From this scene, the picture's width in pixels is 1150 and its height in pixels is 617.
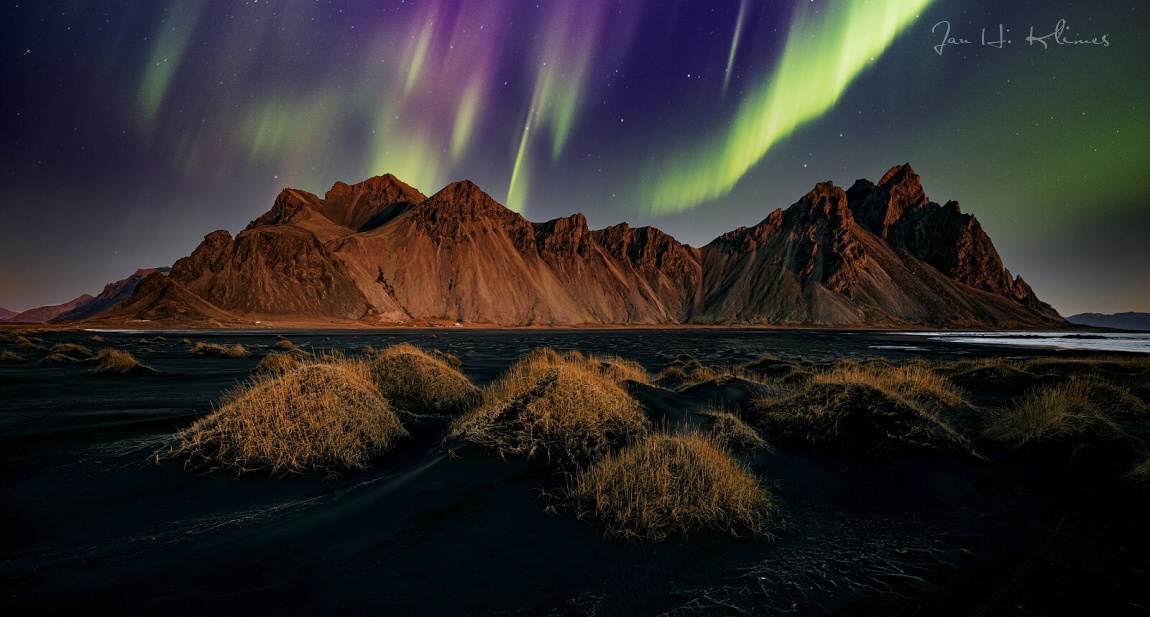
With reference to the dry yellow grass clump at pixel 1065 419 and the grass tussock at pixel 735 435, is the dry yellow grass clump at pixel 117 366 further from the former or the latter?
the dry yellow grass clump at pixel 1065 419

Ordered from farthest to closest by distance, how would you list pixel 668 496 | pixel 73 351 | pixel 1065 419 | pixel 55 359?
pixel 73 351 < pixel 55 359 < pixel 1065 419 < pixel 668 496

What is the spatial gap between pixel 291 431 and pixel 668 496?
18.0ft

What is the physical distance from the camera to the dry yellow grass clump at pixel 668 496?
15.2 ft

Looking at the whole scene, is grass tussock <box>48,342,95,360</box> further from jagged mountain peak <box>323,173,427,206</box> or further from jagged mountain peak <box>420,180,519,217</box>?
jagged mountain peak <box>323,173,427,206</box>

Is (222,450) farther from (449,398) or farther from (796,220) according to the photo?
(796,220)

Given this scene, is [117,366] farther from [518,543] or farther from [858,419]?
[858,419]

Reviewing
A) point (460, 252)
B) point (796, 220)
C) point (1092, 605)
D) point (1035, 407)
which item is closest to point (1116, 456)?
point (1035, 407)

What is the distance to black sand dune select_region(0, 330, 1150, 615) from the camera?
135 inches

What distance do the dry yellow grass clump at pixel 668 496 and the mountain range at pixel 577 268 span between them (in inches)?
3170

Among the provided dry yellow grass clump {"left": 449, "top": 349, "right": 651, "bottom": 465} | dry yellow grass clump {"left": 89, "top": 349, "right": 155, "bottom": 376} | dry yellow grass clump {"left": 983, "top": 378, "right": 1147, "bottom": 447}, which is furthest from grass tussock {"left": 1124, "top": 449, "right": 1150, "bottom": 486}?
dry yellow grass clump {"left": 89, "top": 349, "right": 155, "bottom": 376}

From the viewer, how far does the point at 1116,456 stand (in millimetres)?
6566

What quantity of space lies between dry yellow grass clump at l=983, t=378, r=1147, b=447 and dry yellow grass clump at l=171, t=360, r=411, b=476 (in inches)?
444

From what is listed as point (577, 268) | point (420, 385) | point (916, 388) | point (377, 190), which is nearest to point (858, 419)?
point (916, 388)

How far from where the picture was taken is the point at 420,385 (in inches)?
434
